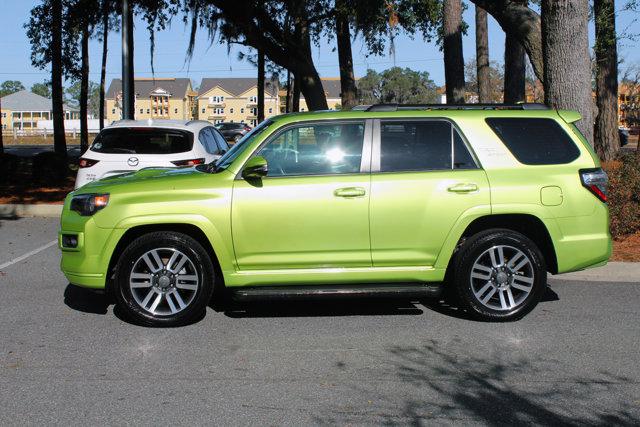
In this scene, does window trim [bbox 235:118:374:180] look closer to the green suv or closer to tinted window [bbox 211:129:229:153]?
the green suv

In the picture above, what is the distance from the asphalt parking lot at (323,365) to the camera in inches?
182

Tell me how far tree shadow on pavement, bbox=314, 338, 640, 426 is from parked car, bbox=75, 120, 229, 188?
5.99m

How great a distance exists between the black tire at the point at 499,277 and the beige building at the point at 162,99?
378ft

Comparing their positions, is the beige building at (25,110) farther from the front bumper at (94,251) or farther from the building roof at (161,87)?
the front bumper at (94,251)

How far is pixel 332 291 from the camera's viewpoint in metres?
6.43

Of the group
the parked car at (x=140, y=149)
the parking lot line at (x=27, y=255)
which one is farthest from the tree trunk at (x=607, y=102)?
the parking lot line at (x=27, y=255)

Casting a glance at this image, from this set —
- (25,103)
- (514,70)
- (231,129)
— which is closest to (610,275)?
(514,70)

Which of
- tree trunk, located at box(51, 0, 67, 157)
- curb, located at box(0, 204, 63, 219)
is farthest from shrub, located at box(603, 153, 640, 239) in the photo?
tree trunk, located at box(51, 0, 67, 157)

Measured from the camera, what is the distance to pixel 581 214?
6.65 meters

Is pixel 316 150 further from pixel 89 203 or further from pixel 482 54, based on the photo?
pixel 482 54

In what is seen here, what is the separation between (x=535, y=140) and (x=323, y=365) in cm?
285

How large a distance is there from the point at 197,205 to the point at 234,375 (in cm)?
163

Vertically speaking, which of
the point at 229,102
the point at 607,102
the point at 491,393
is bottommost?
the point at 491,393

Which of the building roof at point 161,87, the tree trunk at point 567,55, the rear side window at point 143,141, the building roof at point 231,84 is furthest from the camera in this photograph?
the building roof at point 231,84
